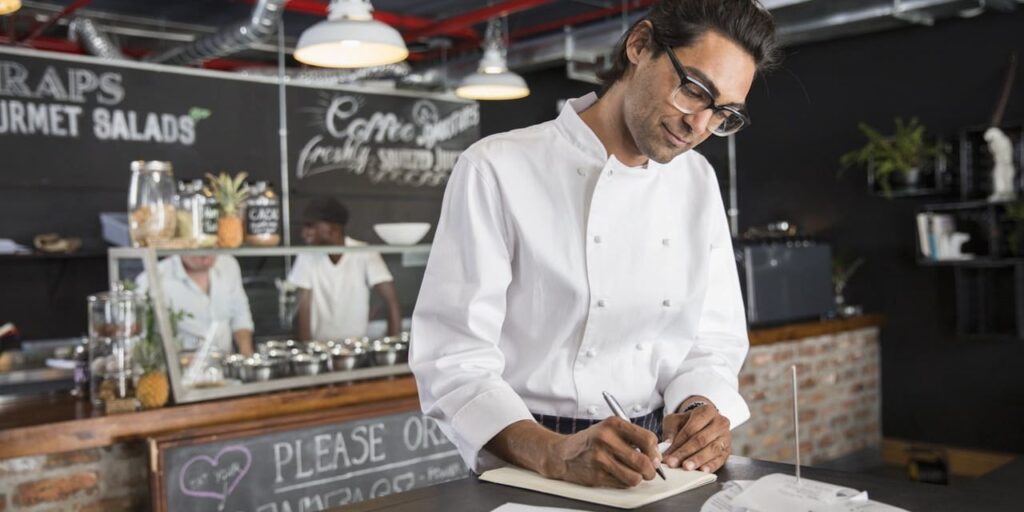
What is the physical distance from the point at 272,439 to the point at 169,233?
76 centimetres

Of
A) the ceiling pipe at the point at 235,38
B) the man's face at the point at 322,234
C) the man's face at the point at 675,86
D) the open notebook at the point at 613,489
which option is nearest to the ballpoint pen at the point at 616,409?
the open notebook at the point at 613,489

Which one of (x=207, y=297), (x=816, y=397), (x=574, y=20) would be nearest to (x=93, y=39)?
(x=574, y=20)

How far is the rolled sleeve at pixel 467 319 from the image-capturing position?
4.95 ft

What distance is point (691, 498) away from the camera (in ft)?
4.40

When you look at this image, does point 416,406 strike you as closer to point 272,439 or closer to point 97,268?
point 272,439

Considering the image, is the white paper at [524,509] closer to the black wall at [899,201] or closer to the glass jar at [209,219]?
the glass jar at [209,219]

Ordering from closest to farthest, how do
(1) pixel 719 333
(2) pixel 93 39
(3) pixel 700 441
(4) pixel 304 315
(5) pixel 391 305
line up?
(3) pixel 700 441, (1) pixel 719 333, (4) pixel 304 315, (5) pixel 391 305, (2) pixel 93 39

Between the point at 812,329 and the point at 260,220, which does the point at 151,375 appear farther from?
the point at 812,329

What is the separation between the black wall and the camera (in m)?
5.77

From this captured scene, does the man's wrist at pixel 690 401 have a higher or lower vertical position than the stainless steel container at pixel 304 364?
higher

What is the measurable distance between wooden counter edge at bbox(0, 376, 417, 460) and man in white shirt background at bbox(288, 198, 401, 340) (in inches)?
9.6

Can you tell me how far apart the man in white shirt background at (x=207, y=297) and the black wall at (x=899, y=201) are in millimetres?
3871

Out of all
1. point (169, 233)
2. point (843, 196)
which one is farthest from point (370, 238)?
point (169, 233)

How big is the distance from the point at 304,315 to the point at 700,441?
7.56 ft
